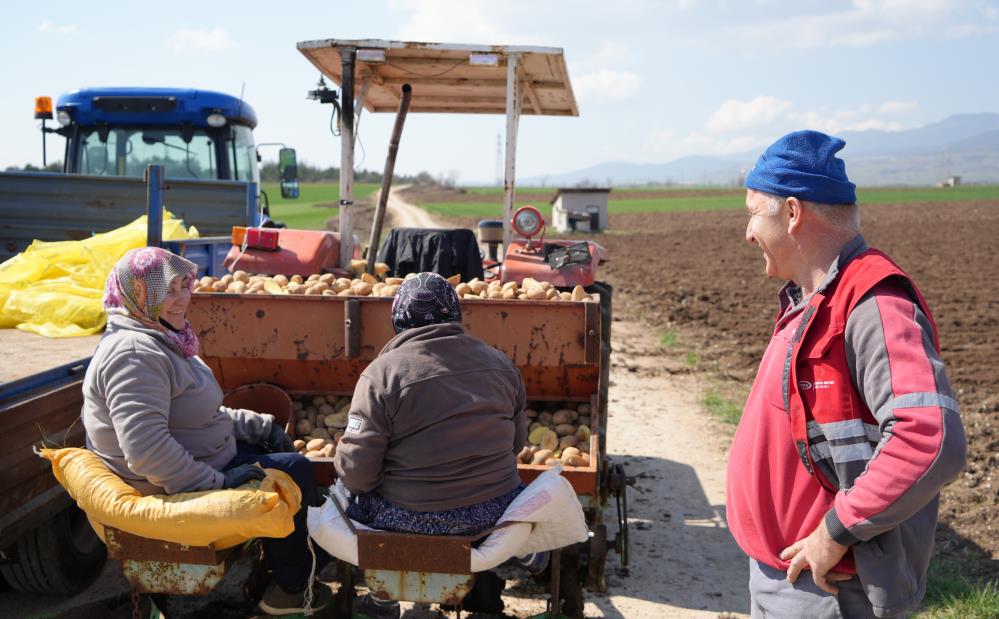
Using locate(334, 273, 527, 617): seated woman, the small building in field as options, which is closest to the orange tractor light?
locate(334, 273, 527, 617): seated woman

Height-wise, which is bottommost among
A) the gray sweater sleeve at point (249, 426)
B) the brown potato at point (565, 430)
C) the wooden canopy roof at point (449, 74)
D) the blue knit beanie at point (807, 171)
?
the brown potato at point (565, 430)

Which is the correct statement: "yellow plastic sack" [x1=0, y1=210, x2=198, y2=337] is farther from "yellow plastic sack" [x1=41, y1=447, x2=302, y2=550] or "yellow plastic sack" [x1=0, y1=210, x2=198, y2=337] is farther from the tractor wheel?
"yellow plastic sack" [x1=41, y1=447, x2=302, y2=550]

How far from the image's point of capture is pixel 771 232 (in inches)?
87.8

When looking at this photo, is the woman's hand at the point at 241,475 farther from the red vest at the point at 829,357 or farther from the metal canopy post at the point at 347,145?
the metal canopy post at the point at 347,145

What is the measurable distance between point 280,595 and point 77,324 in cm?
271

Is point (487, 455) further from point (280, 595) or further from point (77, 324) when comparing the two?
point (77, 324)

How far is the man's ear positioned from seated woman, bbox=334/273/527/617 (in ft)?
3.97

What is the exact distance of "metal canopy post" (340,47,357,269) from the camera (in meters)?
5.31

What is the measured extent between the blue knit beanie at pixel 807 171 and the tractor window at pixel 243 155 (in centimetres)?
746

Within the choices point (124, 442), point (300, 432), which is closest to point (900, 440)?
point (124, 442)

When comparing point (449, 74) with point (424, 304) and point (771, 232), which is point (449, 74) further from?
point (771, 232)

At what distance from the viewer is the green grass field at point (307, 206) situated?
113 feet

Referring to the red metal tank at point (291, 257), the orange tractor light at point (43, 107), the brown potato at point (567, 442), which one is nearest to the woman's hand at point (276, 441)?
the brown potato at point (567, 442)

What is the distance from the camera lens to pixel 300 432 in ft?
15.0
